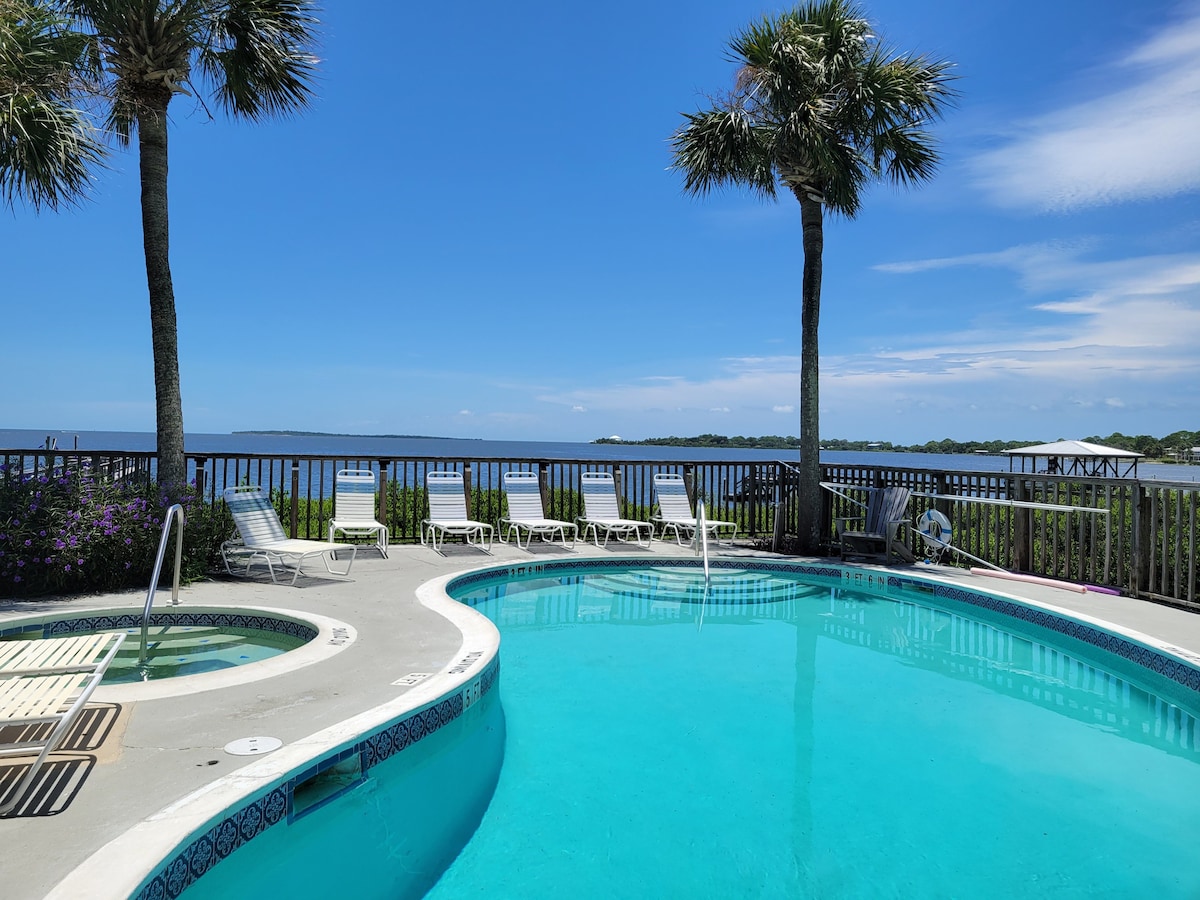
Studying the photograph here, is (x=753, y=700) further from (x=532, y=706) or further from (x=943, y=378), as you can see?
(x=943, y=378)

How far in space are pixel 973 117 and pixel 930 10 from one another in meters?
2.19

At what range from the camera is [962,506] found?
340 inches

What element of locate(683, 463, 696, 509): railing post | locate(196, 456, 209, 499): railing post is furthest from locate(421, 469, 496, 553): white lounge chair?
locate(683, 463, 696, 509): railing post

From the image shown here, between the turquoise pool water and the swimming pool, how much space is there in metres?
0.01

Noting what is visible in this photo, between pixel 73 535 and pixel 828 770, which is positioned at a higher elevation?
pixel 73 535

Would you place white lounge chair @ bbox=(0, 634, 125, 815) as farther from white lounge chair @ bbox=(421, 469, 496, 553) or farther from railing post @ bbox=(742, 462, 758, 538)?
railing post @ bbox=(742, 462, 758, 538)

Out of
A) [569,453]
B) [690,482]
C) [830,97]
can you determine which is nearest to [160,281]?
[690,482]

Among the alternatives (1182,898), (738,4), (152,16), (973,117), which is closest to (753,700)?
(1182,898)

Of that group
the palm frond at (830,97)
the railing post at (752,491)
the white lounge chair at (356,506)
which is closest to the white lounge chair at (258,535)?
the white lounge chair at (356,506)

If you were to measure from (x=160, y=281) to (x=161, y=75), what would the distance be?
71.8 inches

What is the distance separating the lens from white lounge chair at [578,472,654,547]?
9742 mm

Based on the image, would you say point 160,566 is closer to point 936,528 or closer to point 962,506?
point 936,528

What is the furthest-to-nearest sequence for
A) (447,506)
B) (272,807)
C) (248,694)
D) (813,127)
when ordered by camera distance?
(447,506)
(813,127)
(248,694)
(272,807)

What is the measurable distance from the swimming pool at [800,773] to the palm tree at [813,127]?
14.1 ft
